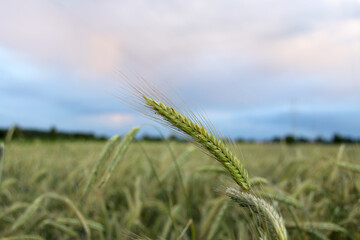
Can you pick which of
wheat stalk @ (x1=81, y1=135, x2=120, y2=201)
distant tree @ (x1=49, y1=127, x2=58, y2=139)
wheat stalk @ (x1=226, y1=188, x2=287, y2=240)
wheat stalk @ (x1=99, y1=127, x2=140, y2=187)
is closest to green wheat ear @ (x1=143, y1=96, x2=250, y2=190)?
wheat stalk @ (x1=226, y1=188, x2=287, y2=240)

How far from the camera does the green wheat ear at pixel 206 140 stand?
971 millimetres

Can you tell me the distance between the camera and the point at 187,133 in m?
1.01

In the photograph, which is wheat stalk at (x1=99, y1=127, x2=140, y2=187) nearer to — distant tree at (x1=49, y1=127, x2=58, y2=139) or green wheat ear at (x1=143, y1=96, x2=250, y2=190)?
green wheat ear at (x1=143, y1=96, x2=250, y2=190)

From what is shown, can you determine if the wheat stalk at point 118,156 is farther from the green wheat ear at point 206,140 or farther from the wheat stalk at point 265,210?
the wheat stalk at point 265,210

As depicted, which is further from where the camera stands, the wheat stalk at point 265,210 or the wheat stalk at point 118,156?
the wheat stalk at point 118,156

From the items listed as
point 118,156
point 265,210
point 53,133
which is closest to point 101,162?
point 118,156

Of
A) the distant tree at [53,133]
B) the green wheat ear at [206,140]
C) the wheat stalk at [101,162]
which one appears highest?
the green wheat ear at [206,140]

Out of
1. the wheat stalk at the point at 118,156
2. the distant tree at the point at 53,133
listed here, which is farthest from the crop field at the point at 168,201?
the distant tree at the point at 53,133

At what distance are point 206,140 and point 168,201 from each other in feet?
6.61

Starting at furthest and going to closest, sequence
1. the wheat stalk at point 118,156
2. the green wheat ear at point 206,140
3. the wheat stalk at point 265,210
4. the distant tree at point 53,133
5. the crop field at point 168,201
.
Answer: the distant tree at point 53,133, the crop field at point 168,201, the wheat stalk at point 118,156, the green wheat ear at point 206,140, the wheat stalk at point 265,210

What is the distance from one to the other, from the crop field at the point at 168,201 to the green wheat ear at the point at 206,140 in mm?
82

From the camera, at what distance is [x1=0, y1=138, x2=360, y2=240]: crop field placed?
1703mm

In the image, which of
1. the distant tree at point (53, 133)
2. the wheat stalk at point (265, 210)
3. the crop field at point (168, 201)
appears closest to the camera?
the wheat stalk at point (265, 210)

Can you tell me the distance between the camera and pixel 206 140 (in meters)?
0.99
